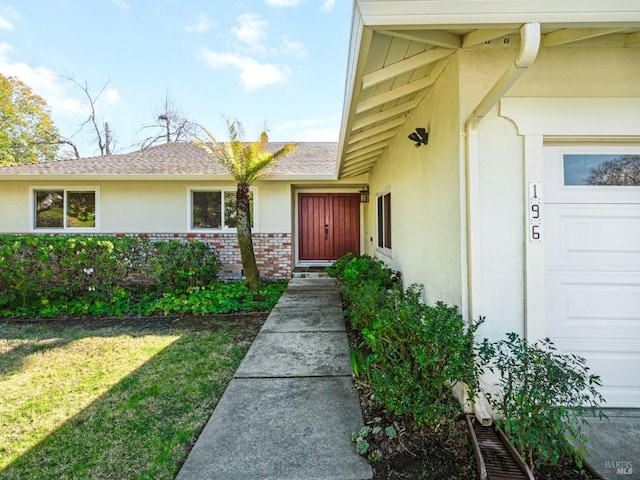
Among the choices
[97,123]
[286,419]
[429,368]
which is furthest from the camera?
[97,123]

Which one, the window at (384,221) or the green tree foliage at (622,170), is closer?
the green tree foliage at (622,170)

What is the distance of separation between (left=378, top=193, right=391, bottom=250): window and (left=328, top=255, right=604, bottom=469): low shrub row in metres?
3.72

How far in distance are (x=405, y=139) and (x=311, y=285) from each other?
4308 millimetres

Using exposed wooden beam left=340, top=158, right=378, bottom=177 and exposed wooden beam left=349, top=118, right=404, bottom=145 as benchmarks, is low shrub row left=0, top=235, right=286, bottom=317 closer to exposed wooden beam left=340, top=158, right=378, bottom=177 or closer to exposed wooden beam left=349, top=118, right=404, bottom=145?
exposed wooden beam left=340, top=158, right=378, bottom=177

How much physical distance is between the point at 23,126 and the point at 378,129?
1020 inches

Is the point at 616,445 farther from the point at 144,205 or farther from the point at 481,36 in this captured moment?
the point at 144,205

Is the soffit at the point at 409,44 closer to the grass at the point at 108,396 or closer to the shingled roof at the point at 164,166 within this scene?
the grass at the point at 108,396

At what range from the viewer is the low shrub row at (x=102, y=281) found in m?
6.07

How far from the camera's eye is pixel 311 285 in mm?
7750

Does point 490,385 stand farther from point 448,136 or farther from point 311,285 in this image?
point 311,285

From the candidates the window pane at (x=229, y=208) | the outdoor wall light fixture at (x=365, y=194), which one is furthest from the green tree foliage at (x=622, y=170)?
the window pane at (x=229, y=208)

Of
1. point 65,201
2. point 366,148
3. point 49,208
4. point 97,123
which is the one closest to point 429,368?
point 366,148

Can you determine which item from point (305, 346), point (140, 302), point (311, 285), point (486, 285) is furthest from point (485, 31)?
point (140, 302)

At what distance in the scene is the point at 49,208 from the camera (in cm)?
866
